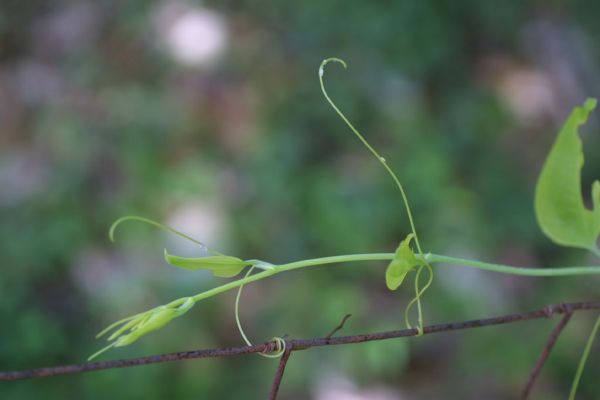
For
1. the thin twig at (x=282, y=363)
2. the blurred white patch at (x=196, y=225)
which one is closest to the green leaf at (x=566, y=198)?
the thin twig at (x=282, y=363)

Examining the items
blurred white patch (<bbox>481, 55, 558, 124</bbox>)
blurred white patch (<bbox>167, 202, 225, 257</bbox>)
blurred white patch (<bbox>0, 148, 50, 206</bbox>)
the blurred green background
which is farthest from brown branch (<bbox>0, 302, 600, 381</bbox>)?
blurred white patch (<bbox>481, 55, 558, 124</bbox>)

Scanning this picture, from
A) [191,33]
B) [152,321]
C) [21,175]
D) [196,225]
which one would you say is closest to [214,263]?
[152,321]

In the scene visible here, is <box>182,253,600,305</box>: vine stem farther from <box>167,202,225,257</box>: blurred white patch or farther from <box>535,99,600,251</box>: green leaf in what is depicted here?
<box>167,202,225,257</box>: blurred white patch

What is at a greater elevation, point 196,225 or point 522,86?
point 522,86

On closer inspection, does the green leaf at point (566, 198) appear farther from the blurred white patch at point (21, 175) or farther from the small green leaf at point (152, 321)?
the blurred white patch at point (21, 175)

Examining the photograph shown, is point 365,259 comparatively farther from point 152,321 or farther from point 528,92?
point 528,92

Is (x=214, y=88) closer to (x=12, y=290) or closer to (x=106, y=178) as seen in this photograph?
(x=106, y=178)

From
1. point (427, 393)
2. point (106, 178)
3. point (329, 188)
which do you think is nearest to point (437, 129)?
point (329, 188)
